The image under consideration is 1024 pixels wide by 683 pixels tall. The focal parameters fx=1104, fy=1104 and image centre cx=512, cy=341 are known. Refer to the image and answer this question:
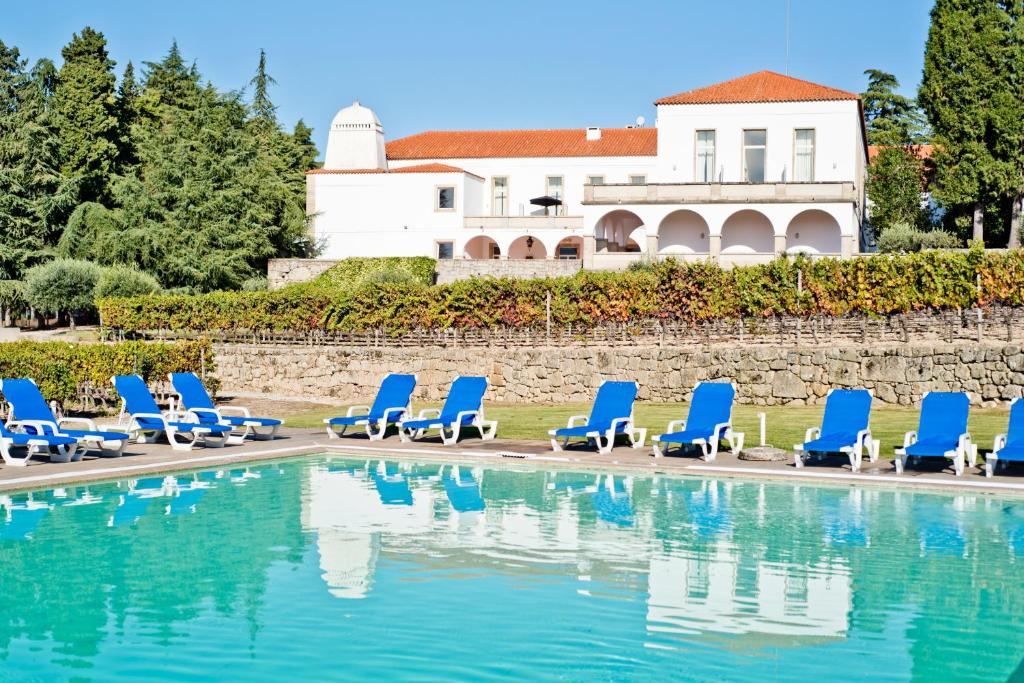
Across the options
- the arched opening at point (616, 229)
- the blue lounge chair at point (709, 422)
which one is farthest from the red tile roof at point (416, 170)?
the blue lounge chair at point (709, 422)

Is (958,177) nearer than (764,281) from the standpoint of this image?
No

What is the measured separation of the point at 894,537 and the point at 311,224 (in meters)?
40.9

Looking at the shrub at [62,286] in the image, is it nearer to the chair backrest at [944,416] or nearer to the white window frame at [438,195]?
the white window frame at [438,195]

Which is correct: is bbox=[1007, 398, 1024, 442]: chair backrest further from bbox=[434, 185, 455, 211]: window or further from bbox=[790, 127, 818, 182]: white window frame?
bbox=[434, 185, 455, 211]: window

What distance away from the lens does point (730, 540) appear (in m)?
10.3

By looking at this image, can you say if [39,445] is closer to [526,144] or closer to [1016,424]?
[1016,424]

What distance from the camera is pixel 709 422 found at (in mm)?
15719

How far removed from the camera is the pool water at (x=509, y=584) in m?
6.80

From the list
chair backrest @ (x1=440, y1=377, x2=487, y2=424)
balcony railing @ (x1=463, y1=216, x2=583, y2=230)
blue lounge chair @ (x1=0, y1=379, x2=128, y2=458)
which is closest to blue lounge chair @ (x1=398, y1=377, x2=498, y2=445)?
chair backrest @ (x1=440, y1=377, x2=487, y2=424)

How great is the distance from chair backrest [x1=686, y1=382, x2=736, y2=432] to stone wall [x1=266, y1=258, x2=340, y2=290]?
2990 centimetres

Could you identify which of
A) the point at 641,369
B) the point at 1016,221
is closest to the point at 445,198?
the point at 1016,221

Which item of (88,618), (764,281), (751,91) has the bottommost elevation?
(88,618)

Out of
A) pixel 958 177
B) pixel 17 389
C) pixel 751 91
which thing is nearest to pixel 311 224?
pixel 751 91

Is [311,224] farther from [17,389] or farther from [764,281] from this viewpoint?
[17,389]
